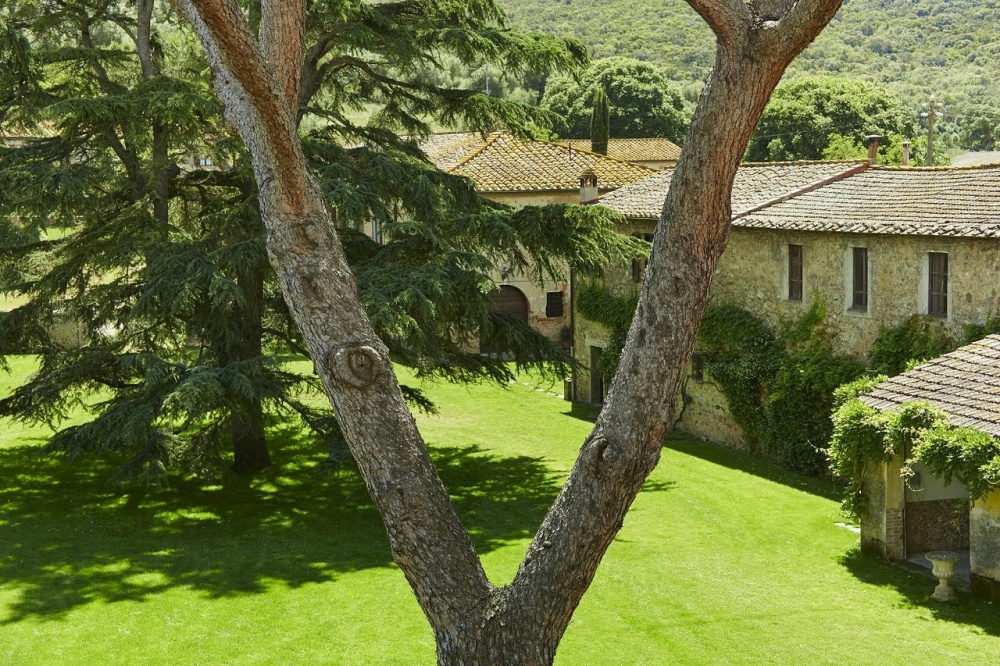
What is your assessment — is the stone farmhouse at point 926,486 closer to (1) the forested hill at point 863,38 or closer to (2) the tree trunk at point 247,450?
(2) the tree trunk at point 247,450

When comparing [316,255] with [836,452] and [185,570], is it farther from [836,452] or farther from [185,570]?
[836,452]

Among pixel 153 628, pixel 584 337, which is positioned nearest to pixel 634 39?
pixel 584 337

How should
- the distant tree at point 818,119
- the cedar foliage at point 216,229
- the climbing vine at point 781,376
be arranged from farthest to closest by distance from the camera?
the distant tree at point 818,119 → the climbing vine at point 781,376 → the cedar foliage at point 216,229

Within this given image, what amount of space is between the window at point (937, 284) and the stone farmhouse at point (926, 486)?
87.6 inches

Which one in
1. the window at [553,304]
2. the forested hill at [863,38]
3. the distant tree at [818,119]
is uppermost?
the forested hill at [863,38]

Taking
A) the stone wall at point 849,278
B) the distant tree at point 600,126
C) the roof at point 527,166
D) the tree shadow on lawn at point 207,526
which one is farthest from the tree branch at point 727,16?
the distant tree at point 600,126

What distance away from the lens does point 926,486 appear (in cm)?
1714

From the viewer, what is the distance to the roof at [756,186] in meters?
25.3

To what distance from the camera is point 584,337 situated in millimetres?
30172

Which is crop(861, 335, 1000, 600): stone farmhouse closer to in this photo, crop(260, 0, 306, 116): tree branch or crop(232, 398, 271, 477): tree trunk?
Result: crop(260, 0, 306, 116): tree branch

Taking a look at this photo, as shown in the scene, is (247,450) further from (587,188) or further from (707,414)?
(587,188)

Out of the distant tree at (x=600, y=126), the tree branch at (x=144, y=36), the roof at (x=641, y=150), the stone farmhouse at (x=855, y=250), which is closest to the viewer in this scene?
the stone farmhouse at (x=855, y=250)

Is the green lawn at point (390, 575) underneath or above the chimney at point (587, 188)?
underneath

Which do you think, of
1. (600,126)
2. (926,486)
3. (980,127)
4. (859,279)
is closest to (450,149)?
(600,126)
